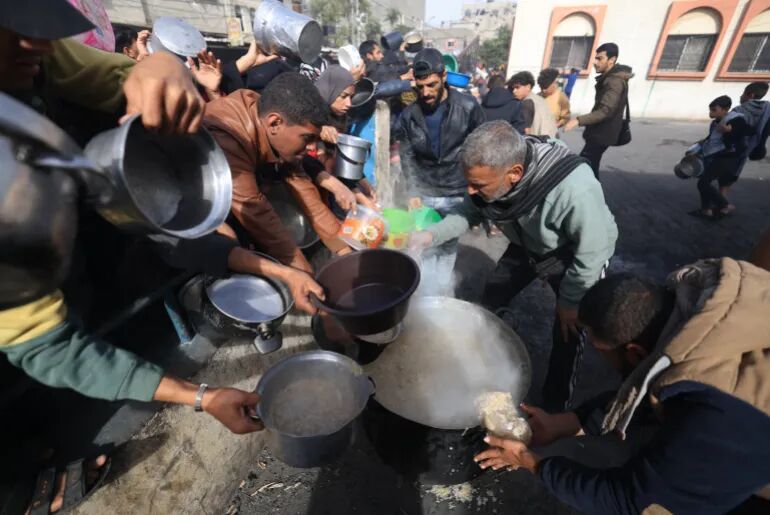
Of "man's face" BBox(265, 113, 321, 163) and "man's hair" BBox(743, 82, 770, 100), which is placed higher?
"man's face" BBox(265, 113, 321, 163)

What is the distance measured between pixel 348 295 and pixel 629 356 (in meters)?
1.42

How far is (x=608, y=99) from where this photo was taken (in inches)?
210

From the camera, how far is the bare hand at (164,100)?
1.19 metres

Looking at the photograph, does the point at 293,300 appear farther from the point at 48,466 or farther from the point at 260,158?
the point at 48,466

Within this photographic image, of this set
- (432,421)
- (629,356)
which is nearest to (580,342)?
(629,356)

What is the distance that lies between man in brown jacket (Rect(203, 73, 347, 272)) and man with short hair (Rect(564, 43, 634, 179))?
4818mm

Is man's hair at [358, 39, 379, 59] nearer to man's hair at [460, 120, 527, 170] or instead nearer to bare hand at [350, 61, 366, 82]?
bare hand at [350, 61, 366, 82]

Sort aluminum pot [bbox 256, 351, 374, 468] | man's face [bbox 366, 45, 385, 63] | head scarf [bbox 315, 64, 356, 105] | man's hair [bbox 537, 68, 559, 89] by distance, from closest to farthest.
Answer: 1. aluminum pot [bbox 256, 351, 374, 468]
2. head scarf [bbox 315, 64, 356, 105]
3. man's hair [bbox 537, 68, 559, 89]
4. man's face [bbox 366, 45, 385, 63]

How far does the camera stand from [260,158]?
2398 millimetres

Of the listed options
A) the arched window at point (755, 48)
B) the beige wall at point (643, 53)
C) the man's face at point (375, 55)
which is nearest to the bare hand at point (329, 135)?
the man's face at point (375, 55)

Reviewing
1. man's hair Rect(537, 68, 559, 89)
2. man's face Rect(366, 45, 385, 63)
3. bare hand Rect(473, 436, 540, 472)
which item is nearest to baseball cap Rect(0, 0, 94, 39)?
bare hand Rect(473, 436, 540, 472)

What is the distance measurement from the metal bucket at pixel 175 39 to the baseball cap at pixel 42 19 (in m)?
3.24

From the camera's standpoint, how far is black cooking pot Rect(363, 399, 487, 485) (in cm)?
189

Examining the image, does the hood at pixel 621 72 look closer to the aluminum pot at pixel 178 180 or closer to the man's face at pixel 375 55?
the man's face at pixel 375 55
